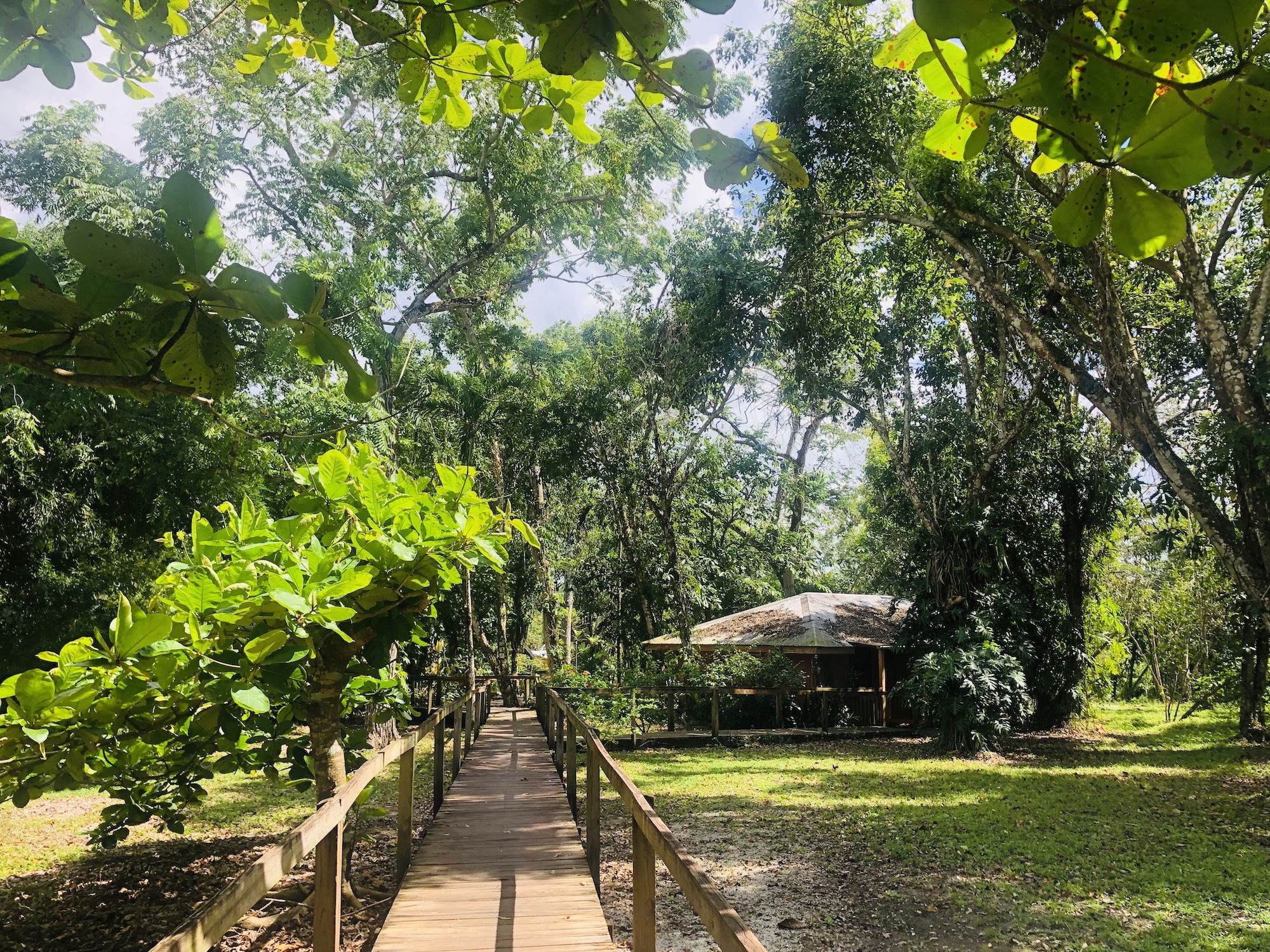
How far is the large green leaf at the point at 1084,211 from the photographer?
76cm

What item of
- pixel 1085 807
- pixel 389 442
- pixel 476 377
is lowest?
pixel 1085 807

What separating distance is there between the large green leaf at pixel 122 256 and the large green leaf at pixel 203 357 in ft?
0.39

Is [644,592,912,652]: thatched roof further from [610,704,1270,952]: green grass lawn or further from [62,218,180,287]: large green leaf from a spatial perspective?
[62,218,180,287]: large green leaf

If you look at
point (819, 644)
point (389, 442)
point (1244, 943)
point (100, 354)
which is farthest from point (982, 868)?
point (819, 644)

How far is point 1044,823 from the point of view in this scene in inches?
305

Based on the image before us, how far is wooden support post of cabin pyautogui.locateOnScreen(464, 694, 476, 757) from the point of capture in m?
10.4

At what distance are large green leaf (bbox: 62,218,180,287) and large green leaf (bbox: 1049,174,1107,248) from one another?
3.19 feet

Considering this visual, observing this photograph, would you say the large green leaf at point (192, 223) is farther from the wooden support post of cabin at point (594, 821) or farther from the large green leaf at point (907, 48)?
the wooden support post of cabin at point (594, 821)

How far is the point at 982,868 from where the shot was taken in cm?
618

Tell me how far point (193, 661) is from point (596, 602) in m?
20.2

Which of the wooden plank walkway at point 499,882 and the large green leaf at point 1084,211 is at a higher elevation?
the large green leaf at point 1084,211

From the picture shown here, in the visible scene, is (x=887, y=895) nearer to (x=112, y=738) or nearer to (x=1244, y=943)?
(x=1244, y=943)

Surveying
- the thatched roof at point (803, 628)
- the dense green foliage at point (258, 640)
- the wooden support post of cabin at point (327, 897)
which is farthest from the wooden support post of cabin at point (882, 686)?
the wooden support post of cabin at point (327, 897)

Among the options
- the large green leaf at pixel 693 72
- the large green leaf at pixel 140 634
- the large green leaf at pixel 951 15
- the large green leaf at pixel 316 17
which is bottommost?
the large green leaf at pixel 140 634
